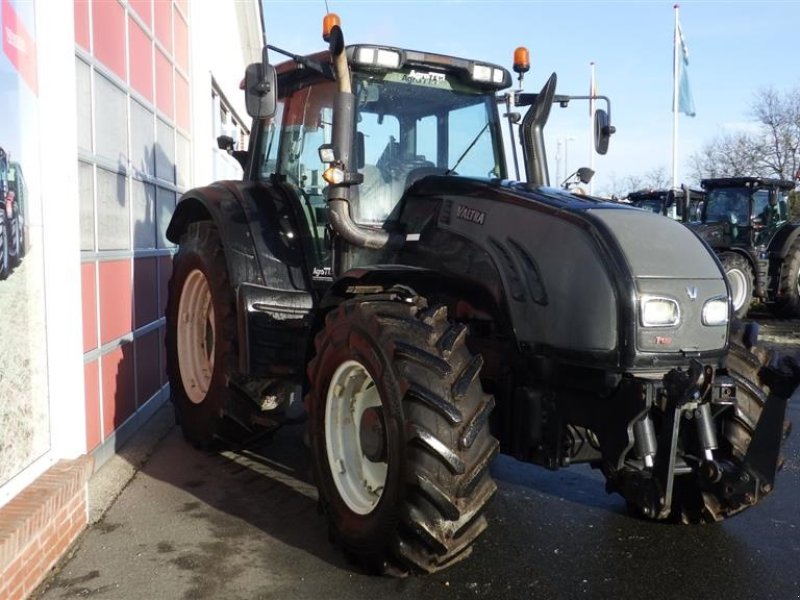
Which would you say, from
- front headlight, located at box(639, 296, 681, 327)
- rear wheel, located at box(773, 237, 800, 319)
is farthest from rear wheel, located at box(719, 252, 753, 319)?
front headlight, located at box(639, 296, 681, 327)

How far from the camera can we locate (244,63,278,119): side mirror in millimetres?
4078

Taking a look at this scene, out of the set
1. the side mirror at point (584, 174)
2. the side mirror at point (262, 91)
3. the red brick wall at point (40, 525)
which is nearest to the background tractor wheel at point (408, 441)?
the side mirror at point (262, 91)

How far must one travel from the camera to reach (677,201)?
50.1ft

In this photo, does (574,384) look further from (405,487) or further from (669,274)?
(405,487)

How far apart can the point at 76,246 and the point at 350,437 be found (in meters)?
1.72

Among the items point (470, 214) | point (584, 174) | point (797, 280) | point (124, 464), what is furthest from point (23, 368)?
point (797, 280)

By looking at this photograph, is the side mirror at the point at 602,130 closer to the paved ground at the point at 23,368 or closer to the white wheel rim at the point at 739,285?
the paved ground at the point at 23,368

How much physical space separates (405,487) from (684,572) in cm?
140

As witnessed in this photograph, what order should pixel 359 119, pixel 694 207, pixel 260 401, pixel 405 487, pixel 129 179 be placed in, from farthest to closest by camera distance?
pixel 694 207 < pixel 129 179 < pixel 260 401 < pixel 359 119 < pixel 405 487

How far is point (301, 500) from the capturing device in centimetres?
462

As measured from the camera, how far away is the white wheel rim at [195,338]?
5699 millimetres

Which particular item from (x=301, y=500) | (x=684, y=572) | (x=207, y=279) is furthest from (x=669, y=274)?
(x=207, y=279)

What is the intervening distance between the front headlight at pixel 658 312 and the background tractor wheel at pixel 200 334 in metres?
2.52

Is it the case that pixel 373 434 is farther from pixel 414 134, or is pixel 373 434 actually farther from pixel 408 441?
pixel 414 134
